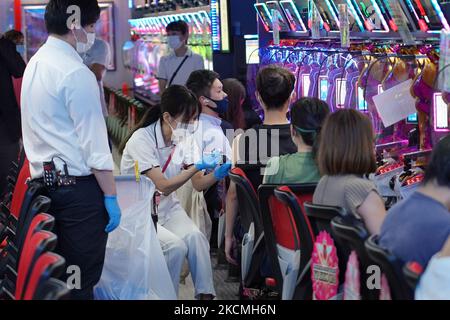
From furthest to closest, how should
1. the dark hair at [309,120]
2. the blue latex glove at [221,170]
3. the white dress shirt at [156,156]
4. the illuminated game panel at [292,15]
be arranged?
1. the illuminated game panel at [292,15]
2. the blue latex glove at [221,170]
3. the white dress shirt at [156,156]
4. the dark hair at [309,120]

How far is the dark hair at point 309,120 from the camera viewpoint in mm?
4426

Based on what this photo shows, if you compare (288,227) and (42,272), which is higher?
(42,272)

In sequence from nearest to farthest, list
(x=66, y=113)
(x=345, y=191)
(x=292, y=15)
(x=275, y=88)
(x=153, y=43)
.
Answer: (x=345, y=191)
(x=66, y=113)
(x=275, y=88)
(x=292, y=15)
(x=153, y=43)

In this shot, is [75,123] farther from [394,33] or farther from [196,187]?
[394,33]

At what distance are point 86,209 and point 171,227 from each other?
1137 millimetres

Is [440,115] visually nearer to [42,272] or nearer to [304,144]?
[304,144]

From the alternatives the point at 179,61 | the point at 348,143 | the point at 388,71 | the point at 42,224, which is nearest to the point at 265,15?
the point at 179,61

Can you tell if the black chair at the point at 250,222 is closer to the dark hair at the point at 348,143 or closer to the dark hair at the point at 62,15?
the dark hair at the point at 348,143

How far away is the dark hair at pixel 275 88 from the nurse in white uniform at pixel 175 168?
1.48 ft

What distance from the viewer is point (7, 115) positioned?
8008 millimetres

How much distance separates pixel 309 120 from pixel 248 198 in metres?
0.46

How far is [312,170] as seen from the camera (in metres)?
4.43

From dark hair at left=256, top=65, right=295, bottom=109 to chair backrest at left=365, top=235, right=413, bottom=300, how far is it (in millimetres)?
2289

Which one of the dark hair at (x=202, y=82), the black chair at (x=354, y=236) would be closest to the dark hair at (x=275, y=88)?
the dark hair at (x=202, y=82)
